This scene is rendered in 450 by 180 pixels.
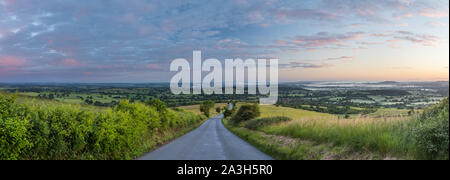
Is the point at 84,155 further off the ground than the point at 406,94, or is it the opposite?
the point at 406,94

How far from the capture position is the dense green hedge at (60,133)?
Result: 7855mm

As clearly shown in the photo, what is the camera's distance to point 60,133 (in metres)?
9.59

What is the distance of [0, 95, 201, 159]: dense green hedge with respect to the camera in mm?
7855

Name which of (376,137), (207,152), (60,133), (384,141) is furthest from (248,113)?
(60,133)

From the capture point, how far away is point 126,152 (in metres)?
14.1

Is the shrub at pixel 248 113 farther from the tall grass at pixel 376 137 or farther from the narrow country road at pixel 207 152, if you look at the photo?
the tall grass at pixel 376 137

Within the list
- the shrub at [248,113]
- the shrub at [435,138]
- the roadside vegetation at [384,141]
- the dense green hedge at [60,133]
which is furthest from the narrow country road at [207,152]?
the shrub at [248,113]

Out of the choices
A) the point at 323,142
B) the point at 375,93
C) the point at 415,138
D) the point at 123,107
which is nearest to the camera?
the point at 415,138

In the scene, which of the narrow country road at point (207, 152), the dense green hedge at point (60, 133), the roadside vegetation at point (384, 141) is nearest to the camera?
the dense green hedge at point (60, 133)

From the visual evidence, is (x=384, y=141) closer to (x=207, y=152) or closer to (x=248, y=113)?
(x=207, y=152)
